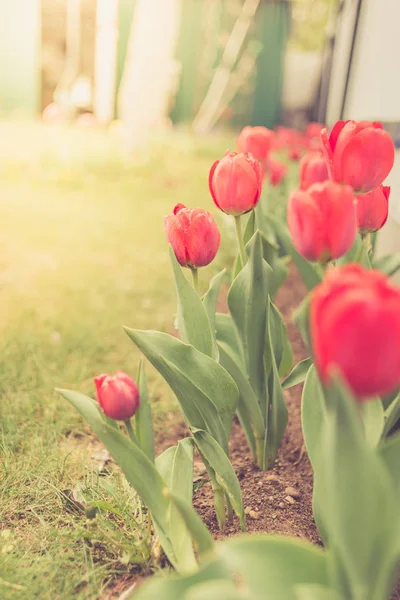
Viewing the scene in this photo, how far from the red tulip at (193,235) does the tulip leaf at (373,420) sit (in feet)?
1.01

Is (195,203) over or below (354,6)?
below

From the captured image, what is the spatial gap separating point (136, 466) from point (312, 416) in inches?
9.4

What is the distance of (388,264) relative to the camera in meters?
1.22

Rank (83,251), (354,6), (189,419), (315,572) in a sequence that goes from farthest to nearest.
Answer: (354,6)
(83,251)
(189,419)
(315,572)

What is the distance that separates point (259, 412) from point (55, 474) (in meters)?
0.41

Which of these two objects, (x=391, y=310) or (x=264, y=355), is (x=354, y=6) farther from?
(x=391, y=310)

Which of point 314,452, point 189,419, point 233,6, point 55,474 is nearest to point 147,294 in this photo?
point 55,474

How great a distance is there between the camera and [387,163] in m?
0.81

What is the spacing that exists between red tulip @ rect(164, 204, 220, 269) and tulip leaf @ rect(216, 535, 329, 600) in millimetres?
452

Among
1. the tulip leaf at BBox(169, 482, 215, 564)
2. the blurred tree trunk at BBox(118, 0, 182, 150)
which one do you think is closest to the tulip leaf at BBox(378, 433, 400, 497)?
the tulip leaf at BBox(169, 482, 215, 564)

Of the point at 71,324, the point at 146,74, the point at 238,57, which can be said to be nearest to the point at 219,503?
the point at 71,324

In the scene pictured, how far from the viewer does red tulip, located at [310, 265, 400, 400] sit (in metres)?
0.48

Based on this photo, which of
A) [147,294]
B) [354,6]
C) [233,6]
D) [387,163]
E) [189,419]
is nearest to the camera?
[387,163]

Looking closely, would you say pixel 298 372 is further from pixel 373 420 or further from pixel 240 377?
pixel 373 420
